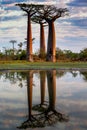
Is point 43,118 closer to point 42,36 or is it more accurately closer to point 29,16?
point 29,16

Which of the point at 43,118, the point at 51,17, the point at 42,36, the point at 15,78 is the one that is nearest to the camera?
the point at 43,118

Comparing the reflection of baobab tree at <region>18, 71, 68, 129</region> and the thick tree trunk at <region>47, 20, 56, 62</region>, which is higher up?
the reflection of baobab tree at <region>18, 71, 68, 129</region>

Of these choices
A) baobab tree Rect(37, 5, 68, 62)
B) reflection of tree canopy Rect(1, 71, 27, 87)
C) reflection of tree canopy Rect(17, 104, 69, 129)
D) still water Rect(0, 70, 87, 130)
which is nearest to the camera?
still water Rect(0, 70, 87, 130)

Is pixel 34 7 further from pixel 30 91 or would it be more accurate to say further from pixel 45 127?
pixel 45 127

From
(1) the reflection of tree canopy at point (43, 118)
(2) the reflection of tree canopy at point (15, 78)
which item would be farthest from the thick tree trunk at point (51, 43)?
(1) the reflection of tree canopy at point (43, 118)

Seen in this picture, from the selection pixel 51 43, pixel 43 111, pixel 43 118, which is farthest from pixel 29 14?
pixel 43 118

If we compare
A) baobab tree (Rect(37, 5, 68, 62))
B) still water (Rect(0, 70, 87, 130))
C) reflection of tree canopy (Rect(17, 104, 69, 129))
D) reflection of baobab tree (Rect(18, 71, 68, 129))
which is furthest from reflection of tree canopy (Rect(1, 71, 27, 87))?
baobab tree (Rect(37, 5, 68, 62))

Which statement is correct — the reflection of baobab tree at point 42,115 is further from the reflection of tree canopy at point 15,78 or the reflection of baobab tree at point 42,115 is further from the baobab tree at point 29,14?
the baobab tree at point 29,14

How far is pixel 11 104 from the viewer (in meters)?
10.4

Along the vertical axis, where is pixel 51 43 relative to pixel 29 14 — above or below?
below

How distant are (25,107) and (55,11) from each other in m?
38.1

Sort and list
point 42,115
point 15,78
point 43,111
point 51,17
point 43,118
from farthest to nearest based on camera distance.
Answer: point 51,17 → point 15,78 → point 43,111 → point 42,115 → point 43,118

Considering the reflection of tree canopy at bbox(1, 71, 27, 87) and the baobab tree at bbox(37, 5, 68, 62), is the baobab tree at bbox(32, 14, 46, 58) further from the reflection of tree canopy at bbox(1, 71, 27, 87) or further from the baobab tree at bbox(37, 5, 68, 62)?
the reflection of tree canopy at bbox(1, 71, 27, 87)

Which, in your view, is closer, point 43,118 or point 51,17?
point 43,118
